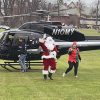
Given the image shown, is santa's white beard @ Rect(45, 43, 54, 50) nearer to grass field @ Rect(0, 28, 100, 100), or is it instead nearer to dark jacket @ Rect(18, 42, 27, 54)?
grass field @ Rect(0, 28, 100, 100)

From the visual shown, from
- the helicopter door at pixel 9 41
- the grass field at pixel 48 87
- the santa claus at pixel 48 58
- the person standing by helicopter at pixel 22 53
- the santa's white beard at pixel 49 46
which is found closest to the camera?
the grass field at pixel 48 87

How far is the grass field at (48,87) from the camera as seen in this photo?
1293 centimetres

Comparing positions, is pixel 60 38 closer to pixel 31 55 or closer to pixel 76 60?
pixel 31 55

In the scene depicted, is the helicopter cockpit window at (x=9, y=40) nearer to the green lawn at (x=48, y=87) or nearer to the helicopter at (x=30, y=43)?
the helicopter at (x=30, y=43)

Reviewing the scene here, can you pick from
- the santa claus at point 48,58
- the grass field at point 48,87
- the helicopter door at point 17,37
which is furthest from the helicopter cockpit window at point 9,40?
the santa claus at point 48,58

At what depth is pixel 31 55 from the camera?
2059 centimetres

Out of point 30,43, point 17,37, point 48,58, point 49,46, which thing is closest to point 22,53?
point 30,43

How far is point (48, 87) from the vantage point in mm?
14898

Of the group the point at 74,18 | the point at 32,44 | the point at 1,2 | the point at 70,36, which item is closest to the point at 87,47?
the point at 70,36

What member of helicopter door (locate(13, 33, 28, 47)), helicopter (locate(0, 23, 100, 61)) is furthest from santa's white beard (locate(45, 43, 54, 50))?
helicopter door (locate(13, 33, 28, 47))

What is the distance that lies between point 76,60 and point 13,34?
12.1ft

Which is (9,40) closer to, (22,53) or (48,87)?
(22,53)

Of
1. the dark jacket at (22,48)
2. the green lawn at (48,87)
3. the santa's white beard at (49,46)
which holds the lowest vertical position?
the green lawn at (48,87)

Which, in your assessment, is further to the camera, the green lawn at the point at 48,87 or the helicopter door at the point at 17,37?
the helicopter door at the point at 17,37
